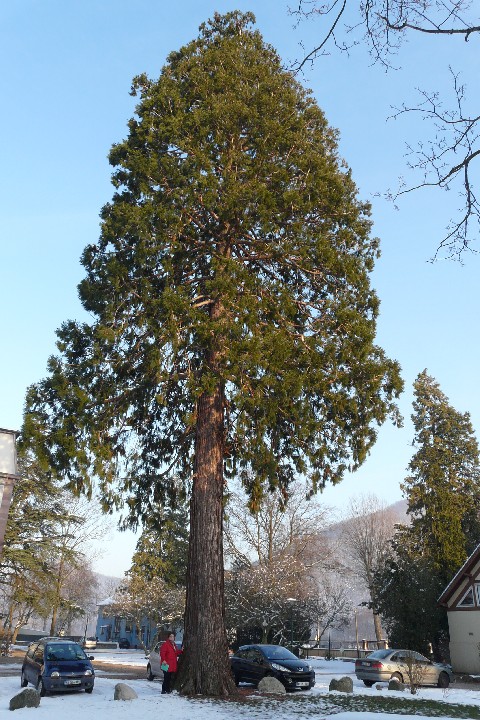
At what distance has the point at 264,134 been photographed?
16844 mm

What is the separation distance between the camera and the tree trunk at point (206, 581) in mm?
13195

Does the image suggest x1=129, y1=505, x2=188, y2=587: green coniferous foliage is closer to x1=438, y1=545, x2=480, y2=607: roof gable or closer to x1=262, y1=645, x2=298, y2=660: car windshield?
x1=438, y1=545, x2=480, y2=607: roof gable

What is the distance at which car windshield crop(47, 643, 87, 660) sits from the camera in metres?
16.6

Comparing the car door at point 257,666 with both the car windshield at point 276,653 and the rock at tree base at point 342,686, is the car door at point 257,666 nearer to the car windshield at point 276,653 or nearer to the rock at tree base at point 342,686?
the car windshield at point 276,653

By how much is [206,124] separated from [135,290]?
5.22 m

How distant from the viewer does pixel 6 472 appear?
2002 centimetres

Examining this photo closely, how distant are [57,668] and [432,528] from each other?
22796 millimetres

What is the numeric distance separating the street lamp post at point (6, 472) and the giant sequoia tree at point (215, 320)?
5.28 meters

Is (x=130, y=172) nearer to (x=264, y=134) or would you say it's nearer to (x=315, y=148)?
(x=264, y=134)

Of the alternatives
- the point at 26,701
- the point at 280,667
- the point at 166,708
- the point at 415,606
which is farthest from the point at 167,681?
the point at 415,606

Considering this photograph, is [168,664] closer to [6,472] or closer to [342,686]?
[342,686]

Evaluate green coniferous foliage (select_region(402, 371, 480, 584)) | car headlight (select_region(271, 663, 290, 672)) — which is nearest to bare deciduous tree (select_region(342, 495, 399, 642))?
green coniferous foliage (select_region(402, 371, 480, 584))

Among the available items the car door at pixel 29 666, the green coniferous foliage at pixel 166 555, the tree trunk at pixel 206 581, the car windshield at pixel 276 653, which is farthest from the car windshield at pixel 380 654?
the green coniferous foliage at pixel 166 555

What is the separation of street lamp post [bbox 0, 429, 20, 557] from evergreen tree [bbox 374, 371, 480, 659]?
1930 cm
